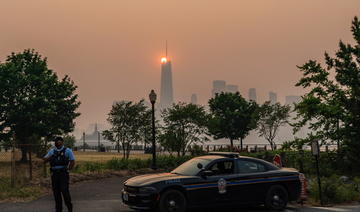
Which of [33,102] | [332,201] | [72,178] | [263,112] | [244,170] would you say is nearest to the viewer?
[244,170]

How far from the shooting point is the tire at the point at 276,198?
11.1 m

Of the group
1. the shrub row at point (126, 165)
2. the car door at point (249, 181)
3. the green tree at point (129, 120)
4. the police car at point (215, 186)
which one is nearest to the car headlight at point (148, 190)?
the police car at point (215, 186)

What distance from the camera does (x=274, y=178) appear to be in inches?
440

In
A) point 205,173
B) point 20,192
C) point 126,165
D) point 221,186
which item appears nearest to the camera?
point 205,173

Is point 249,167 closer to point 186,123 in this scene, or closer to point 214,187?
point 214,187

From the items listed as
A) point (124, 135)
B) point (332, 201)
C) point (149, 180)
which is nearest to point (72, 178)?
point (149, 180)

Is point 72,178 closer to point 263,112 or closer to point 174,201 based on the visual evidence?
point 174,201

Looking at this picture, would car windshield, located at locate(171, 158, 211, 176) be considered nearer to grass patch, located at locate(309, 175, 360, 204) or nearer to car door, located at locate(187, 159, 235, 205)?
car door, located at locate(187, 159, 235, 205)

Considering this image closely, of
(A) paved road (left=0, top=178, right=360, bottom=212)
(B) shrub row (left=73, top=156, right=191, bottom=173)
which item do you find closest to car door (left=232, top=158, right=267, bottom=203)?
(A) paved road (left=0, top=178, right=360, bottom=212)

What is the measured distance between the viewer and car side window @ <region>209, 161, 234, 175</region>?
422 inches

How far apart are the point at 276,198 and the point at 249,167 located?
1122mm

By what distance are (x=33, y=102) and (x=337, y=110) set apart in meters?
22.3

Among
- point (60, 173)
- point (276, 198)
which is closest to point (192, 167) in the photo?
point (276, 198)

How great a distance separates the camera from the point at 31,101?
32.4 m
